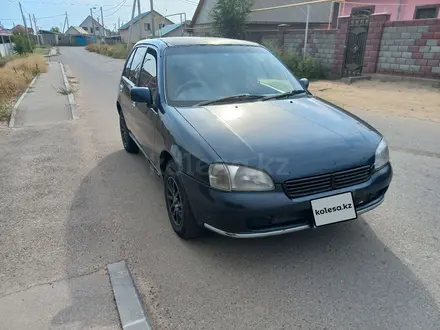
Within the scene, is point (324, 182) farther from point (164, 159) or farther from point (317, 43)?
point (317, 43)

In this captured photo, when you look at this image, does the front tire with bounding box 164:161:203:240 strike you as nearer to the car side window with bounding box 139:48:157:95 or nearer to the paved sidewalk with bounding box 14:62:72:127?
the car side window with bounding box 139:48:157:95

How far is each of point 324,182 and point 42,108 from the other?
8.74 m

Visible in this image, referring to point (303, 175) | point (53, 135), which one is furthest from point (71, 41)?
point (303, 175)

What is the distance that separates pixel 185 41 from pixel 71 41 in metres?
92.2

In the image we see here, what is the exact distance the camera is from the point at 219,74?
356 centimetres

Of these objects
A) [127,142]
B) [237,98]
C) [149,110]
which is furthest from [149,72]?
[127,142]

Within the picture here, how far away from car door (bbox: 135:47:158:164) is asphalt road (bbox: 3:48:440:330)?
0.59 m

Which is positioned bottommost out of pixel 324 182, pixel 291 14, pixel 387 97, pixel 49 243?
pixel 387 97

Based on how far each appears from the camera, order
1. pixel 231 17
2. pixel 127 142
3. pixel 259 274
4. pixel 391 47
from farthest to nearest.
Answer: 1. pixel 231 17
2. pixel 391 47
3. pixel 127 142
4. pixel 259 274

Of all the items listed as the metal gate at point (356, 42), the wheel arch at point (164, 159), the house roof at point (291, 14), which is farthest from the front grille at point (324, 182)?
the house roof at point (291, 14)

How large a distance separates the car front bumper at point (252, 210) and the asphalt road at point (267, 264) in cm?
38

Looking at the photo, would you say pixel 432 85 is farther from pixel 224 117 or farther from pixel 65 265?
pixel 65 265

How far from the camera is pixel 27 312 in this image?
7.47 feet

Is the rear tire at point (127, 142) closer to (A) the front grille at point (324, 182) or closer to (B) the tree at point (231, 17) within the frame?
(A) the front grille at point (324, 182)
